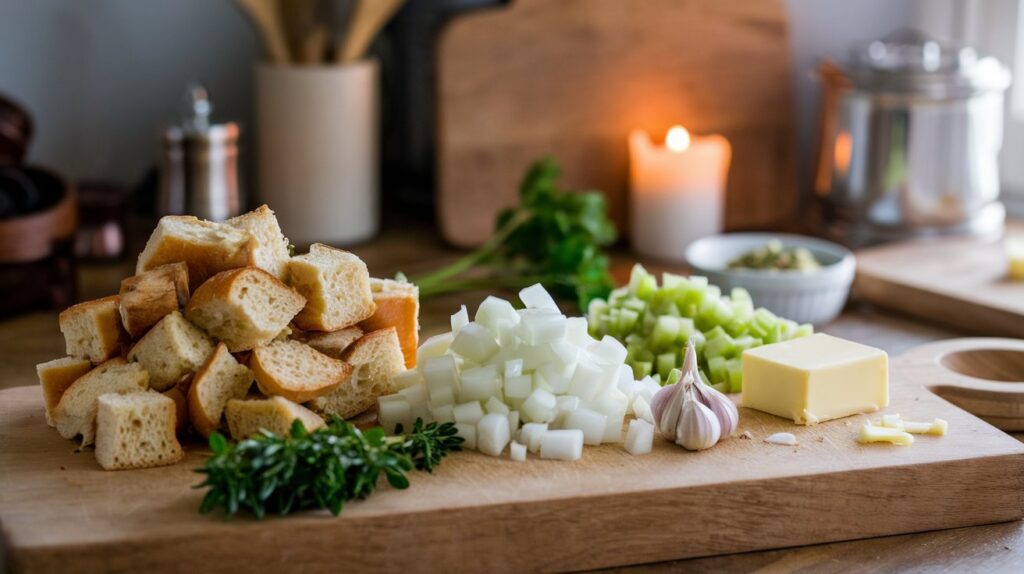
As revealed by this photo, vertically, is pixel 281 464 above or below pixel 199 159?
below

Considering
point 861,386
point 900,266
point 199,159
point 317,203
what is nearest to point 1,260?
point 199,159

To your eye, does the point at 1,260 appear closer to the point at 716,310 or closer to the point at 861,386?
the point at 716,310

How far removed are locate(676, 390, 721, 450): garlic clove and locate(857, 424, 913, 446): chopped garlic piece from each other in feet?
0.55

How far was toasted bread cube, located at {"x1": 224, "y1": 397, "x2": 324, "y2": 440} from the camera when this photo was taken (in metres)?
1.33

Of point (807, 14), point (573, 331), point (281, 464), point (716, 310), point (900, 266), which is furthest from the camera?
point (807, 14)

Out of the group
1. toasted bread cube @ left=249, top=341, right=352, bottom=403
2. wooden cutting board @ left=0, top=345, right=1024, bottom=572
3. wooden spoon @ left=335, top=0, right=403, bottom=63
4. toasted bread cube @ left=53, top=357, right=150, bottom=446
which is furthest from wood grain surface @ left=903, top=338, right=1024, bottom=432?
wooden spoon @ left=335, top=0, right=403, bottom=63

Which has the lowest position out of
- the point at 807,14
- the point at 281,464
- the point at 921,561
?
the point at 921,561

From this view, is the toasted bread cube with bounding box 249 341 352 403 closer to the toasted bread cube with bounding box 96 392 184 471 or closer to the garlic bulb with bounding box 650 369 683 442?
the toasted bread cube with bounding box 96 392 184 471

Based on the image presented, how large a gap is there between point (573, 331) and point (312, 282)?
0.31m

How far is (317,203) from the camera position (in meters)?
2.45

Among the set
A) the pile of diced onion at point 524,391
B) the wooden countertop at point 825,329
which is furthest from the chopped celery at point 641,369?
the wooden countertop at point 825,329

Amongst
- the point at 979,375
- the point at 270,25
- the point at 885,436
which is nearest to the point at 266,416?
the point at 885,436

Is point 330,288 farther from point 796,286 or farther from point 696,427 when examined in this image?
point 796,286

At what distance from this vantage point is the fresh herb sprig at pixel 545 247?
2.02 m
